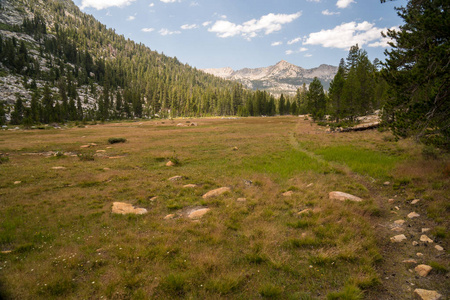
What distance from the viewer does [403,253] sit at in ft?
20.9

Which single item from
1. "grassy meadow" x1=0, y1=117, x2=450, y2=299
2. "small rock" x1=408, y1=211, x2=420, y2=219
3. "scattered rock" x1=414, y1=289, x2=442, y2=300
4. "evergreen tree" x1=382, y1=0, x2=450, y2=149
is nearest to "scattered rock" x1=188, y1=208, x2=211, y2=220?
"grassy meadow" x1=0, y1=117, x2=450, y2=299

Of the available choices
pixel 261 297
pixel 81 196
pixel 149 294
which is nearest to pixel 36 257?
pixel 149 294

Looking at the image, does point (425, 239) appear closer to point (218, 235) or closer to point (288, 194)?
point (288, 194)

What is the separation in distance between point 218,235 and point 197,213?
2.50 m

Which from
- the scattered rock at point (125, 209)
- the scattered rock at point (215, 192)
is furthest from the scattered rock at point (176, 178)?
the scattered rock at point (125, 209)

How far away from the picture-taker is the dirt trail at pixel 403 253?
4984mm

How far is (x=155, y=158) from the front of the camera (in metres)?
23.8

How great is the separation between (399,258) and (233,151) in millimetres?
21180

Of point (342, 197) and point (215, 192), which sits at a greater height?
point (342, 197)

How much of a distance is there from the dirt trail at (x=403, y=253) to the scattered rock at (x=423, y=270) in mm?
81

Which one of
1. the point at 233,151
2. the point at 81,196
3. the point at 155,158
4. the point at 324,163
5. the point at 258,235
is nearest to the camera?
the point at 258,235

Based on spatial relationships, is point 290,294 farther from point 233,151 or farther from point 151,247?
point 233,151

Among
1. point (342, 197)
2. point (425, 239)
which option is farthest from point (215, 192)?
point (425, 239)

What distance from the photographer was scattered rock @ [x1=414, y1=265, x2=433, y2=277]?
17.5 feet
